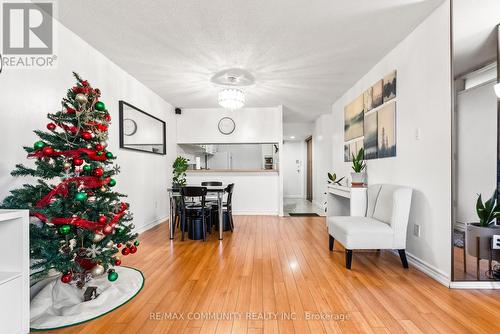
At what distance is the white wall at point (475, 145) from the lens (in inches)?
79.9

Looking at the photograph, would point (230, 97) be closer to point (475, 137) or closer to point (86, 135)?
point (86, 135)

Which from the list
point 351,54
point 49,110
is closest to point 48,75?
point 49,110

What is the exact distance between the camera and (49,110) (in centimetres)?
222

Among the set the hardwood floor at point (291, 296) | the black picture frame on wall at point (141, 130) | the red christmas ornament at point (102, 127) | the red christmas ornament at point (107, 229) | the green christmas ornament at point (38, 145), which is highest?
the black picture frame on wall at point (141, 130)

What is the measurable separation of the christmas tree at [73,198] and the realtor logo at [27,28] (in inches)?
31.4

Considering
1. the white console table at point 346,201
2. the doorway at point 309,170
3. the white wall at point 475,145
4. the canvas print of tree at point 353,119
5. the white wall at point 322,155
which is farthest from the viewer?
the doorway at point 309,170

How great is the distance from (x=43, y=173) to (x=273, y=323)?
187cm

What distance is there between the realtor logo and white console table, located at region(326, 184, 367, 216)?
370 cm

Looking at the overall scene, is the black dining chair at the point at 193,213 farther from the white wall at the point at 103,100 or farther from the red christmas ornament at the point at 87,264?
the red christmas ornament at the point at 87,264

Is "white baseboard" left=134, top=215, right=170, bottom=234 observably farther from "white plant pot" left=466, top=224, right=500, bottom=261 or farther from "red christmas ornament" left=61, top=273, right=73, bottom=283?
"white plant pot" left=466, top=224, right=500, bottom=261

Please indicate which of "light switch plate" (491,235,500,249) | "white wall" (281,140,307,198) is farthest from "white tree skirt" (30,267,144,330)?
"white wall" (281,140,307,198)

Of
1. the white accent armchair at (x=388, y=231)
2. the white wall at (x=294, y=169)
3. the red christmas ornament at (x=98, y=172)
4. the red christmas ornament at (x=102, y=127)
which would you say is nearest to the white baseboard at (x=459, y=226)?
the white accent armchair at (x=388, y=231)

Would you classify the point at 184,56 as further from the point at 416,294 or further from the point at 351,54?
the point at 416,294

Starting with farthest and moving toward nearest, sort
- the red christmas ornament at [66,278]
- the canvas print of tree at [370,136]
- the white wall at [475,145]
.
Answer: the canvas print of tree at [370,136] → the white wall at [475,145] → the red christmas ornament at [66,278]
